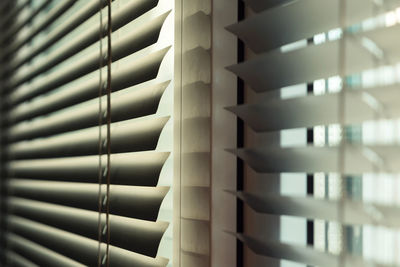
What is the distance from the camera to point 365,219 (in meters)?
0.51

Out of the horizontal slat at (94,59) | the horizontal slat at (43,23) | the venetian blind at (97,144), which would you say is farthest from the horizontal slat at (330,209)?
the horizontal slat at (43,23)

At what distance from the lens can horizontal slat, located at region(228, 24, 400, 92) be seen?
0.51 meters

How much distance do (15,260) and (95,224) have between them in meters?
0.84

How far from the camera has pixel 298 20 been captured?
0.61m

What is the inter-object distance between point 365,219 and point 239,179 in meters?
0.31

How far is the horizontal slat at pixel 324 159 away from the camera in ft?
1.63

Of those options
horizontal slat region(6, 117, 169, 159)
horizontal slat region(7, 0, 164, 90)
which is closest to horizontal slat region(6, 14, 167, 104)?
horizontal slat region(7, 0, 164, 90)

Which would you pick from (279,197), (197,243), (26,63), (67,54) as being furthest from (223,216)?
(26,63)

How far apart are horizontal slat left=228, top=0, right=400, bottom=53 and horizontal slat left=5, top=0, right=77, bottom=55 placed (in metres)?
0.76

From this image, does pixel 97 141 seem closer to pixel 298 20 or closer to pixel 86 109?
pixel 86 109

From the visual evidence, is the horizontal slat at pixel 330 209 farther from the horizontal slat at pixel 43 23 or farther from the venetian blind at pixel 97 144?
the horizontal slat at pixel 43 23

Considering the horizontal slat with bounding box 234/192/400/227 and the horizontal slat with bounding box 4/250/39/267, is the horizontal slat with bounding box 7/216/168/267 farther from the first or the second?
the horizontal slat with bounding box 234/192/400/227

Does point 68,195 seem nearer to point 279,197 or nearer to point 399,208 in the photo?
point 279,197

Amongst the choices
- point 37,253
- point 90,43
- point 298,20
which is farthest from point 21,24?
point 298,20
